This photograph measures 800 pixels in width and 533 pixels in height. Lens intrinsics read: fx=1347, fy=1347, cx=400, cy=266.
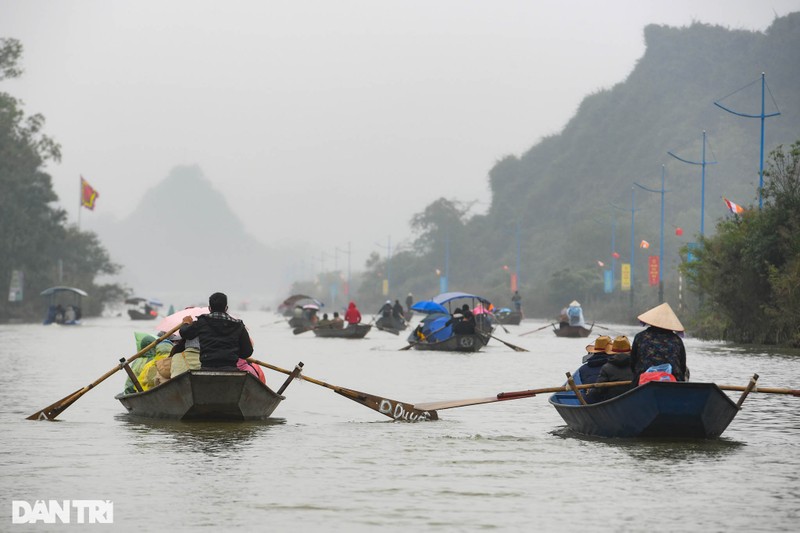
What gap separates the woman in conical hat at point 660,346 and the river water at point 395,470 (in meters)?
0.90

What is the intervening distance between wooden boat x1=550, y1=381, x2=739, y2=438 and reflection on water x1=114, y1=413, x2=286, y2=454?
4.27 m

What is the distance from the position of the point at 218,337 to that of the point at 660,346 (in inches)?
226

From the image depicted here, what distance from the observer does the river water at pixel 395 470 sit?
35.8 feet

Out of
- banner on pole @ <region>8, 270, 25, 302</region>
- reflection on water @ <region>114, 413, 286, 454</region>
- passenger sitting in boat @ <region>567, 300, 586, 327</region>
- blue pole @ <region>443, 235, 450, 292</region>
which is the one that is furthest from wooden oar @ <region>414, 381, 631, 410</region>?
blue pole @ <region>443, 235, 450, 292</region>

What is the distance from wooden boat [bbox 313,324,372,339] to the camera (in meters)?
55.1

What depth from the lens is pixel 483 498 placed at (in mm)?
11945

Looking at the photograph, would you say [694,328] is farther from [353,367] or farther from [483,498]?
[483,498]

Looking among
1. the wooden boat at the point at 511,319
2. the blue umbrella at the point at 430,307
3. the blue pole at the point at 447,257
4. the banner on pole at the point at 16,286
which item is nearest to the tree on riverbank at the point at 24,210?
the banner on pole at the point at 16,286

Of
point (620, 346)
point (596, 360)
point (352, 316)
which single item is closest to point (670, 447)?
point (620, 346)

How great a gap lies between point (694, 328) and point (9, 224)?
151 ft

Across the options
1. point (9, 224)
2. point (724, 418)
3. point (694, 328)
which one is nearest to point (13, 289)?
point (9, 224)

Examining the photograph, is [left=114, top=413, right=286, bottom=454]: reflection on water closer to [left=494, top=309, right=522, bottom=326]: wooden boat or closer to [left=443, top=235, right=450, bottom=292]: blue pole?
[left=494, top=309, right=522, bottom=326]: wooden boat

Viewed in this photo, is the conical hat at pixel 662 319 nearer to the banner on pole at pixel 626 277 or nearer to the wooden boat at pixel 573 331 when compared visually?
the wooden boat at pixel 573 331

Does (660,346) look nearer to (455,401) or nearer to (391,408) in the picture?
(455,401)
